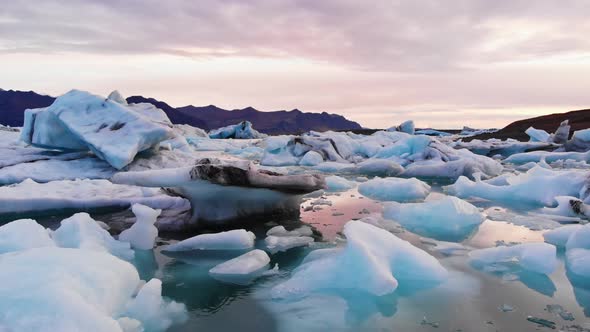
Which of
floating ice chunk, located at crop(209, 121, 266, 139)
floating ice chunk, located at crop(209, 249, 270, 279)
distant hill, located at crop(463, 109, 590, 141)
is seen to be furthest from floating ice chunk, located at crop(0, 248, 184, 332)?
floating ice chunk, located at crop(209, 121, 266, 139)

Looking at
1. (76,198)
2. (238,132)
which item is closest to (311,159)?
(76,198)

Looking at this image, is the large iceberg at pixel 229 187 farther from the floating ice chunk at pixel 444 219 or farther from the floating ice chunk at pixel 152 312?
Answer: the floating ice chunk at pixel 152 312

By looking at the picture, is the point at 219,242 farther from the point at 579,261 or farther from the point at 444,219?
the point at 579,261

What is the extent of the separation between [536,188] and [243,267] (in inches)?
213

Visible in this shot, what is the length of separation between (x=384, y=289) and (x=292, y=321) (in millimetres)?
676

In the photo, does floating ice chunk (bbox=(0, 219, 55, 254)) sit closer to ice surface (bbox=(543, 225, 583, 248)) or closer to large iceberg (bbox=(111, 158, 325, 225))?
large iceberg (bbox=(111, 158, 325, 225))

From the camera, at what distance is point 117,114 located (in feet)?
29.9

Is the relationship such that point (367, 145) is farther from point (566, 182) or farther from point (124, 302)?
A: point (124, 302)

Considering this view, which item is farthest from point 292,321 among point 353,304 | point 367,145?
point 367,145

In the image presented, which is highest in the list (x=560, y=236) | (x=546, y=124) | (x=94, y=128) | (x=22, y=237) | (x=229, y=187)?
(x=546, y=124)

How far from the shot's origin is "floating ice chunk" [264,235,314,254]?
4.18 m

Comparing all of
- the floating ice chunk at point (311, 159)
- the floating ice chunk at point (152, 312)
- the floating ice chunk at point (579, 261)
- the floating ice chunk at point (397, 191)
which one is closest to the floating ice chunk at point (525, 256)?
the floating ice chunk at point (579, 261)

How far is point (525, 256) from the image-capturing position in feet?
11.6

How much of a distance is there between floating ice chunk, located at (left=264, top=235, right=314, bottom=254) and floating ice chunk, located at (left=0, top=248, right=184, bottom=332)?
146 cm
